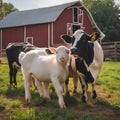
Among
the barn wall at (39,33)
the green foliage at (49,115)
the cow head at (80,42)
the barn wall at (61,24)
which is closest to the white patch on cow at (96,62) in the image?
the cow head at (80,42)

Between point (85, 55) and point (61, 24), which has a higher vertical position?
point (61, 24)

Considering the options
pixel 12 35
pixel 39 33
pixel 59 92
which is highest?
pixel 39 33

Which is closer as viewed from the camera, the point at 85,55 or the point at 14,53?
the point at 85,55

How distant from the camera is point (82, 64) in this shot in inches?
384

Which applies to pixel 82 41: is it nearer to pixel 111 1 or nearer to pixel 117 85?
pixel 117 85

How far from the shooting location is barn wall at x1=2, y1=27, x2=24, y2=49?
145 feet

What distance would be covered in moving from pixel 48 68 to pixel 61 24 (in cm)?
3331

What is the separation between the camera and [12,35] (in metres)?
45.0

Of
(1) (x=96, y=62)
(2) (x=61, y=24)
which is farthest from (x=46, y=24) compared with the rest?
(1) (x=96, y=62)

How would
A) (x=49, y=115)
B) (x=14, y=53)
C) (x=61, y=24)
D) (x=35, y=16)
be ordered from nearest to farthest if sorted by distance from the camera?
(x=49, y=115), (x=14, y=53), (x=61, y=24), (x=35, y=16)

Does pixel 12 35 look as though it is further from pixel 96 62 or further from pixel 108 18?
pixel 96 62

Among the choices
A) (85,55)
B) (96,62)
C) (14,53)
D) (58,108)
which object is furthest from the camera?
(14,53)

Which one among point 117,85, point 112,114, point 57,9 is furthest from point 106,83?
point 57,9

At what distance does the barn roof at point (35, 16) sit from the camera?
4172cm
